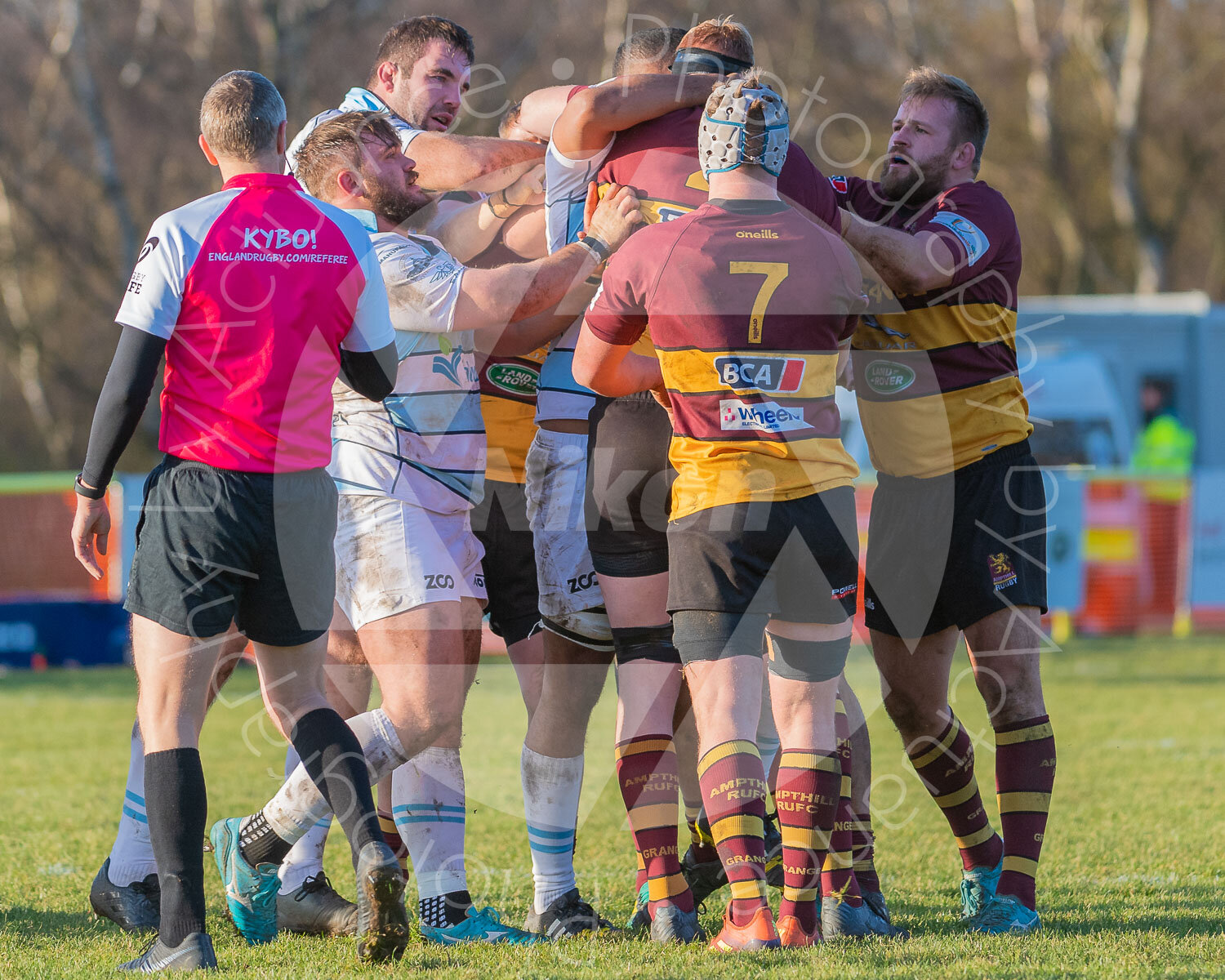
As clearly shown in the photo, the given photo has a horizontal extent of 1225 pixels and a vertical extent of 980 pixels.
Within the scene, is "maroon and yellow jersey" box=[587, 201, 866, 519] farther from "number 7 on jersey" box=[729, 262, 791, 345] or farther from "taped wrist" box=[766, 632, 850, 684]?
"taped wrist" box=[766, 632, 850, 684]

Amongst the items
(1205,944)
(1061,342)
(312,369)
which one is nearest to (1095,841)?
(1205,944)

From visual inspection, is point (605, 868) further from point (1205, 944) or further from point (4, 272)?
point (4, 272)

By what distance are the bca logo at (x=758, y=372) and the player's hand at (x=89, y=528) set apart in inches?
62.7

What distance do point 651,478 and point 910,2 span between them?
21.6 meters

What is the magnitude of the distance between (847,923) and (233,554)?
1984 millimetres

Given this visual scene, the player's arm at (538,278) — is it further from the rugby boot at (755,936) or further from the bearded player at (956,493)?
the rugby boot at (755,936)

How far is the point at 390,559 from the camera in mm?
4031

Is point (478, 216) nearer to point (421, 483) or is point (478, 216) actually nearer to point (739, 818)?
point (421, 483)

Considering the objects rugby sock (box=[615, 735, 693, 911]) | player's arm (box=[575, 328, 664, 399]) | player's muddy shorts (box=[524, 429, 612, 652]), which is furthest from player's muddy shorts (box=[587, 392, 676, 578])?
rugby sock (box=[615, 735, 693, 911])

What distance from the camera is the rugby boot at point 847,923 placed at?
160 inches

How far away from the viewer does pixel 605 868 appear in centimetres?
543

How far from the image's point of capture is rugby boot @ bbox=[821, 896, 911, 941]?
13.4ft

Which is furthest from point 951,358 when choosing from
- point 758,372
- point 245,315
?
point 245,315

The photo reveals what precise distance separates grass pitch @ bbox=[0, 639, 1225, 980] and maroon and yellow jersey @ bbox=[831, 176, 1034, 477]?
1442 millimetres
